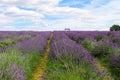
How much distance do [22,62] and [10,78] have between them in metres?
2.65

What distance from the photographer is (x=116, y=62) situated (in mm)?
9156

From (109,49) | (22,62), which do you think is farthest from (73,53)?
(109,49)

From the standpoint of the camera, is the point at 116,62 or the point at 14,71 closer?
the point at 14,71

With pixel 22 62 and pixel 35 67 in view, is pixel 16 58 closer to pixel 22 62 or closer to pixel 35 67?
pixel 22 62

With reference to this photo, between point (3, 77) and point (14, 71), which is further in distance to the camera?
point (14, 71)

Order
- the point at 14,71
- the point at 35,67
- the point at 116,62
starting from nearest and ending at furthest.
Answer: the point at 14,71
the point at 116,62
the point at 35,67

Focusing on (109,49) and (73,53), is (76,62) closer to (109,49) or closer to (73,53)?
(73,53)

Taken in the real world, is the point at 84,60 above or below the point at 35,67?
above

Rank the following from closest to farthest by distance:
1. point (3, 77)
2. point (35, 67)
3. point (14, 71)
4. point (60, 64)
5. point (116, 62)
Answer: point (3, 77)
point (14, 71)
point (60, 64)
point (116, 62)
point (35, 67)

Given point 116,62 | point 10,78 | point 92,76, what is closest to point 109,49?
point 116,62

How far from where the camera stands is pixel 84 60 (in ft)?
23.5

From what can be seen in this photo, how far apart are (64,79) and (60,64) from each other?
1968mm

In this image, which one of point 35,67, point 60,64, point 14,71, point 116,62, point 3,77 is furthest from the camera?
point 35,67

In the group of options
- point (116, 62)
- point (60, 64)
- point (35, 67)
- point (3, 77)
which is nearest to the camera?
point (3, 77)
